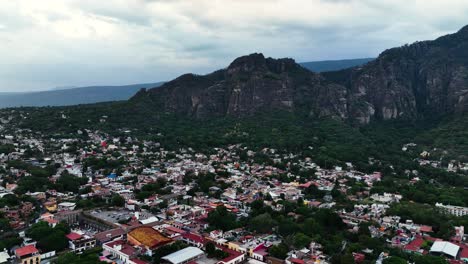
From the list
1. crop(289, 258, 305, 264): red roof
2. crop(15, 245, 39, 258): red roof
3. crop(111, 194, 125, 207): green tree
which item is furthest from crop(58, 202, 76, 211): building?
crop(289, 258, 305, 264): red roof

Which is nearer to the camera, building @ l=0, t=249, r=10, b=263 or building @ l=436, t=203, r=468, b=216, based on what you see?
building @ l=0, t=249, r=10, b=263

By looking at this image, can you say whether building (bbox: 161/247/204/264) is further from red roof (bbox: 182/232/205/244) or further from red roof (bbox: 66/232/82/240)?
red roof (bbox: 66/232/82/240)

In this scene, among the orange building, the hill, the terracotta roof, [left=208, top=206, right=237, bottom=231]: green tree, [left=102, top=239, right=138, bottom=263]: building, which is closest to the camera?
[left=102, top=239, right=138, bottom=263]: building

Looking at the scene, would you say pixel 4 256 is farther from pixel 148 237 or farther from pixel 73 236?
pixel 148 237

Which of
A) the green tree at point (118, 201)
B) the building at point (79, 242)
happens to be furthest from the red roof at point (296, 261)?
the green tree at point (118, 201)

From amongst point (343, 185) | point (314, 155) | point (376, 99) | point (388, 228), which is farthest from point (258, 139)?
point (376, 99)

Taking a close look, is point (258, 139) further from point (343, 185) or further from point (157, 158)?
point (343, 185)
